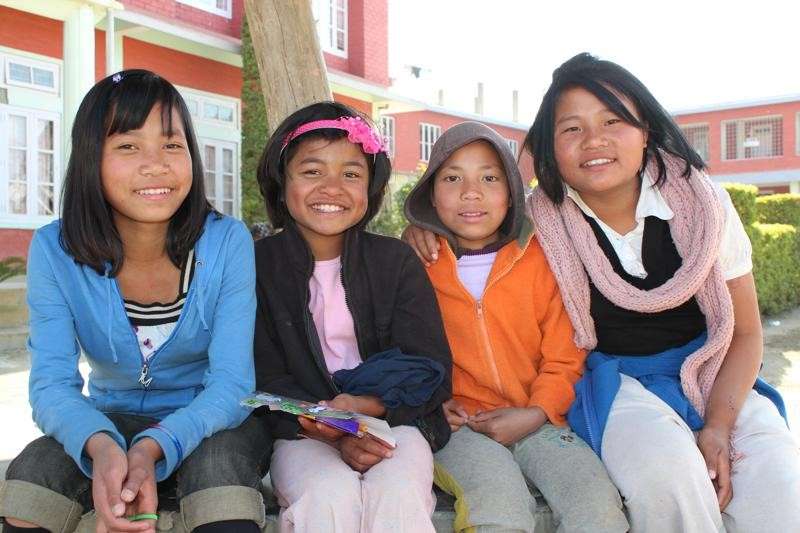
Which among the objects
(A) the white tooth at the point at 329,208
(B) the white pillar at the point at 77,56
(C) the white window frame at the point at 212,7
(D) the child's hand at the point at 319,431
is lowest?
(D) the child's hand at the point at 319,431

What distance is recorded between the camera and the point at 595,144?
8.71 ft

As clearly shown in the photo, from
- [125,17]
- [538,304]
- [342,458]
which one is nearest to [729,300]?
[538,304]

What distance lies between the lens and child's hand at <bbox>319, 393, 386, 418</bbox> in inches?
87.5

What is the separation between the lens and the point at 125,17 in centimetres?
1025

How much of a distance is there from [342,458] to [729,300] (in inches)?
53.6

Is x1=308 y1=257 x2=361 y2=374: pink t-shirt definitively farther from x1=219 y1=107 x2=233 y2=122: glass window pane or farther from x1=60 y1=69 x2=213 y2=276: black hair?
x1=219 y1=107 x2=233 y2=122: glass window pane

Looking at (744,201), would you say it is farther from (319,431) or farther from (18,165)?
(18,165)

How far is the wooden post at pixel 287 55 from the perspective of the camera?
380 cm

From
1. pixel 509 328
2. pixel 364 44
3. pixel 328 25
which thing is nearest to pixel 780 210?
pixel 364 44

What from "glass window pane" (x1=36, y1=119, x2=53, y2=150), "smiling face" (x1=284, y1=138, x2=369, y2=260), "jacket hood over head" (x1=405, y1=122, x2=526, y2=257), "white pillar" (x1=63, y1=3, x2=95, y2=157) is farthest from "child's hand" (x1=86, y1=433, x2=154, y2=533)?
"glass window pane" (x1=36, y1=119, x2=53, y2=150)

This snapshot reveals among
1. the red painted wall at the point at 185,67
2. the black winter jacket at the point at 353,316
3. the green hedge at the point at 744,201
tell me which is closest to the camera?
the black winter jacket at the point at 353,316

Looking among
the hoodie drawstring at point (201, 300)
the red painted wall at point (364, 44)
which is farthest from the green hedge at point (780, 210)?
the hoodie drawstring at point (201, 300)

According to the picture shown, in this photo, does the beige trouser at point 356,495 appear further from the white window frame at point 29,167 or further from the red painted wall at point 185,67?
the red painted wall at point 185,67

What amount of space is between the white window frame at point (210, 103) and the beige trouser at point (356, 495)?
10.9 metres
